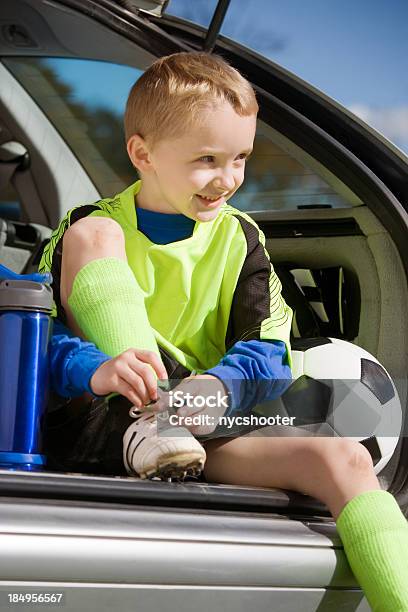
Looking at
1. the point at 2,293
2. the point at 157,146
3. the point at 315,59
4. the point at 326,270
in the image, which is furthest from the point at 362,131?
the point at 2,293

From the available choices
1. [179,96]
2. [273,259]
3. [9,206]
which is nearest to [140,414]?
[179,96]

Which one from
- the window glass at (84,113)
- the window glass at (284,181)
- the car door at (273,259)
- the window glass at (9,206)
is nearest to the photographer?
the car door at (273,259)

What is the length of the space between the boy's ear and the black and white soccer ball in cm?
43

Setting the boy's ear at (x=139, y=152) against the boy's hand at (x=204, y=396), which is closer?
the boy's hand at (x=204, y=396)

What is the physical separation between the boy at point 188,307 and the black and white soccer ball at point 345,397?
105 millimetres

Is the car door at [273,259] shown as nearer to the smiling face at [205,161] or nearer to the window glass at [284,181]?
the window glass at [284,181]

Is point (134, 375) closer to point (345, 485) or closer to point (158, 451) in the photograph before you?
point (158, 451)

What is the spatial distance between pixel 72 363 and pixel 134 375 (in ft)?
0.42

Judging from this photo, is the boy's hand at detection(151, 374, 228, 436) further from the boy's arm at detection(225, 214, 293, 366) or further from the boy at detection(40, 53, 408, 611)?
the boy's arm at detection(225, 214, 293, 366)

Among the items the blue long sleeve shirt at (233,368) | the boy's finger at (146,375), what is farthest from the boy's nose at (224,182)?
the boy's finger at (146,375)

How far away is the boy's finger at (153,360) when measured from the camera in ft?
4.90

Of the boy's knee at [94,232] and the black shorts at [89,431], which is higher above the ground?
the boy's knee at [94,232]

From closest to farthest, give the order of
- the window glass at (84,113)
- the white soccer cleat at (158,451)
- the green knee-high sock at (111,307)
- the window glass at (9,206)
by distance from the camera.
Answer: the white soccer cleat at (158,451)
the green knee-high sock at (111,307)
the window glass at (84,113)
the window glass at (9,206)

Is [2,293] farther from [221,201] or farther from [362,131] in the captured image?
[362,131]
